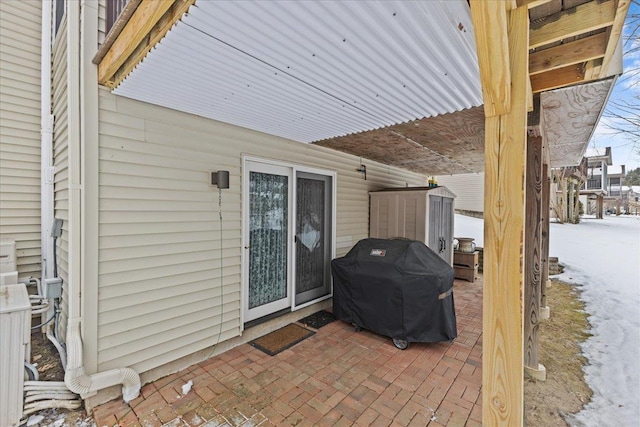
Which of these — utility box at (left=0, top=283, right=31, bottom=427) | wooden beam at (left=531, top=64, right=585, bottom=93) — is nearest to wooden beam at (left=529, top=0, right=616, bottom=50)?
wooden beam at (left=531, top=64, right=585, bottom=93)

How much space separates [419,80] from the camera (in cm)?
215

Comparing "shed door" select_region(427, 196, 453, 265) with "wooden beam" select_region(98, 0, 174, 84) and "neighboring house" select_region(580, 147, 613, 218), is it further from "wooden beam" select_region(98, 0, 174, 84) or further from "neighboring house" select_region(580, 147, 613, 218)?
"neighboring house" select_region(580, 147, 613, 218)

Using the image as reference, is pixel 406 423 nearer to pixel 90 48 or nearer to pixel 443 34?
pixel 443 34

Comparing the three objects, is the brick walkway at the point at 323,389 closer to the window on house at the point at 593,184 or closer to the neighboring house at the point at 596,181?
the neighboring house at the point at 596,181

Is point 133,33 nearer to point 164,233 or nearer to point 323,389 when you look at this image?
point 164,233

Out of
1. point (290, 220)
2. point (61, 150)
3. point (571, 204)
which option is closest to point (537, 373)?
point (290, 220)

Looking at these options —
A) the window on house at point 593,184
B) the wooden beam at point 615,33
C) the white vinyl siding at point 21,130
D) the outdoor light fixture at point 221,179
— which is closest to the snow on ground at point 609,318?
the wooden beam at point 615,33

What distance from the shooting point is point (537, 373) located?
269 cm

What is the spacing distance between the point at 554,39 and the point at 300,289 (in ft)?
12.3

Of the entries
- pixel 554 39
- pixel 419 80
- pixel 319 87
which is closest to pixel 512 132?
pixel 554 39

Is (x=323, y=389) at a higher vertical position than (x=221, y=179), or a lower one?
lower

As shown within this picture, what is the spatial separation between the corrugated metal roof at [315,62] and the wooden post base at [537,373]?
102 inches

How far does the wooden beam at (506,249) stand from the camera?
148 centimetres

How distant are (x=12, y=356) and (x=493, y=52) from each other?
11.5 feet
